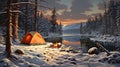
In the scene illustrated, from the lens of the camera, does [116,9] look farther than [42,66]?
Yes

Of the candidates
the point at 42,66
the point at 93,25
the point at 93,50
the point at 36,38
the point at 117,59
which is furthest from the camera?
the point at 93,25

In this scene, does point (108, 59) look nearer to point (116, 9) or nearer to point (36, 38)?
point (36, 38)

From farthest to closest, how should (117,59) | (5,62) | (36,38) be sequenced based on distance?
1. (36,38)
2. (117,59)
3. (5,62)

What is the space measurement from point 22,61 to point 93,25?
167m

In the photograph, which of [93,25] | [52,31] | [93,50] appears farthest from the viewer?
[93,25]

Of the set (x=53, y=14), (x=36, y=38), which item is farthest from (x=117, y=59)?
(x=53, y=14)

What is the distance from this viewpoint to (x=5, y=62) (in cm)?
1352

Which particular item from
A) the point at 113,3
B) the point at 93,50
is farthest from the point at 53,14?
the point at 93,50

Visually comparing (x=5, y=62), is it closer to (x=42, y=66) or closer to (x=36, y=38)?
(x=42, y=66)

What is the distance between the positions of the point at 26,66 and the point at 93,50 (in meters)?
8.52

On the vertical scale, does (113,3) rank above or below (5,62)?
above

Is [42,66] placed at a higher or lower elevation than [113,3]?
lower

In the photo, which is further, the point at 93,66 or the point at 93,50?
the point at 93,50

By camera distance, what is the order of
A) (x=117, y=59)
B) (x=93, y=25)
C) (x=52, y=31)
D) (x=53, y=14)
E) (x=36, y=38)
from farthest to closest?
(x=93, y=25) → (x=52, y=31) → (x=53, y=14) → (x=36, y=38) → (x=117, y=59)
